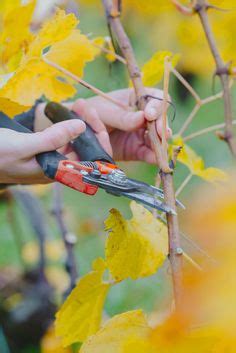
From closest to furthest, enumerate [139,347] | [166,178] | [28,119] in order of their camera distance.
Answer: [139,347] < [166,178] < [28,119]

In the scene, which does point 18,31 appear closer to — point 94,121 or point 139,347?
point 94,121

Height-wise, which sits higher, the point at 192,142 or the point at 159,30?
the point at 159,30

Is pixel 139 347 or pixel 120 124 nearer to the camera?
pixel 139 347

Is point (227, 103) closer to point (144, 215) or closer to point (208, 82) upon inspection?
point (144, 215)

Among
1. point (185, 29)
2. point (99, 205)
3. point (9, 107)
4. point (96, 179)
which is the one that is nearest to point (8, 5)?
point (9, 107)

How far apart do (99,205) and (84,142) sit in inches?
44.0

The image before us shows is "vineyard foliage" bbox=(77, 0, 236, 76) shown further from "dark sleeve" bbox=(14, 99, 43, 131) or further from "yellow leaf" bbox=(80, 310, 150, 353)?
"yellow leaf" bbox=(80, 310, 150, 353)

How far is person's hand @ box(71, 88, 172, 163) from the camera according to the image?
0.74 metres

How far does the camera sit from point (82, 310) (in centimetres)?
66

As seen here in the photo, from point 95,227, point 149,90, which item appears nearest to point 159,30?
point 95,227

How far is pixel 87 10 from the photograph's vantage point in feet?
6.41

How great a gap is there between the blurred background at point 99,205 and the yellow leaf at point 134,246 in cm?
11

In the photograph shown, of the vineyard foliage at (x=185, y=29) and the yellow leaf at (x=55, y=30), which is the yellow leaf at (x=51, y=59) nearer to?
the yellow leaf at (x=55, y=30)

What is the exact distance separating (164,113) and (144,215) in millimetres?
119
